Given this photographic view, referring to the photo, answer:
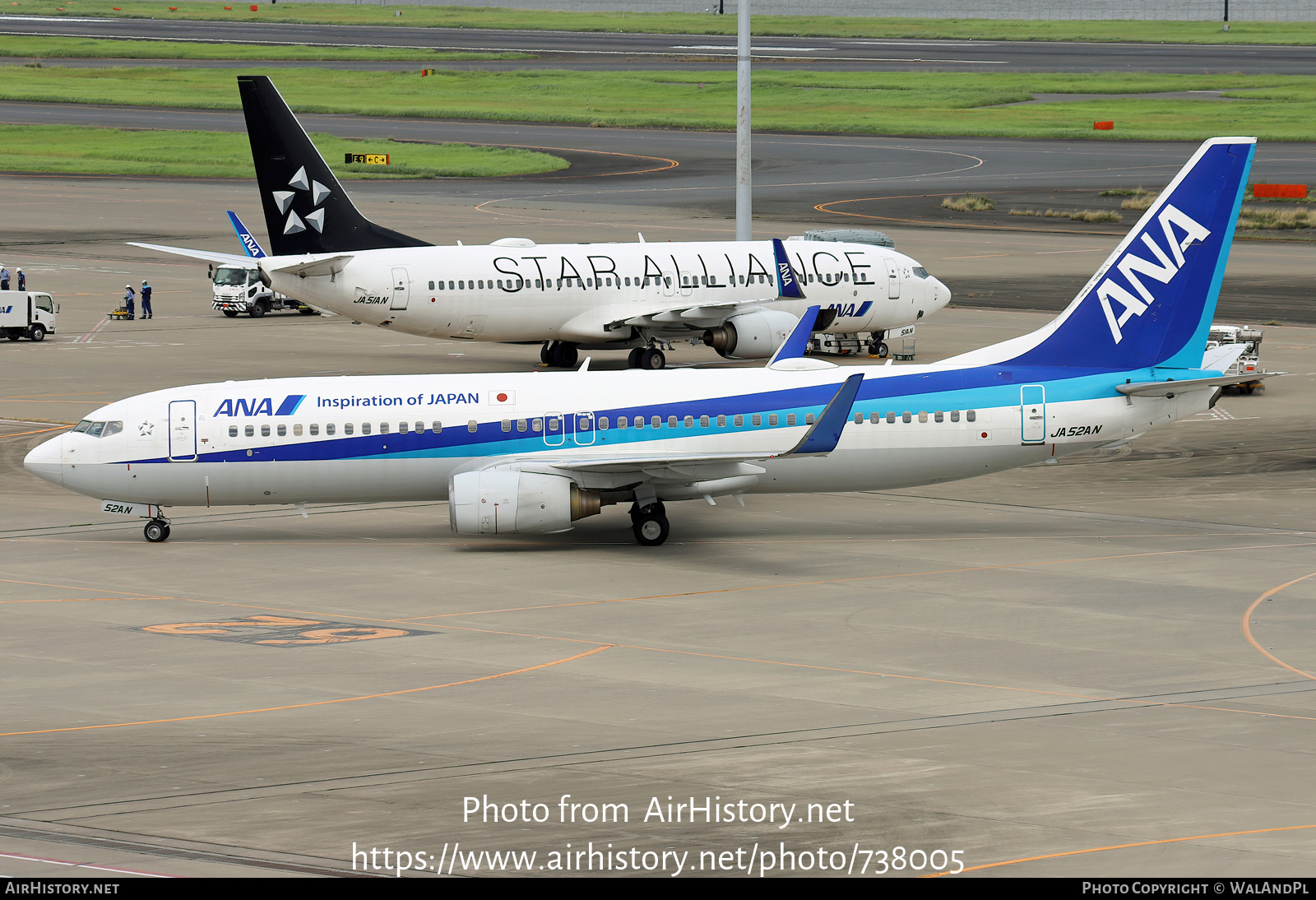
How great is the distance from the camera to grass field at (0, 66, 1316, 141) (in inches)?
6560

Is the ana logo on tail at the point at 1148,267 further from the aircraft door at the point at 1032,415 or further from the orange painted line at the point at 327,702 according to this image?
the orange painted line at the point at 327,702

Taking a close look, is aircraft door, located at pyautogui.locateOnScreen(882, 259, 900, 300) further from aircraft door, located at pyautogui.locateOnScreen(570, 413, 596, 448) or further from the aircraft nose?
the aircraft nose

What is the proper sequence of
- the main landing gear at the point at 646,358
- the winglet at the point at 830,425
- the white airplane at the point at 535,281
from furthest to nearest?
1. the main landing gear at the point at 646,358
2. the white airplane at the point at 535,281
3. the winglet at the point at 830,425

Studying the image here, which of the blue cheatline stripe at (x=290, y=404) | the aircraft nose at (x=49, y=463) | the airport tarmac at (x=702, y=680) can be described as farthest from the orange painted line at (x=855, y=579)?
the aircraft nose at (x=49, y=463)

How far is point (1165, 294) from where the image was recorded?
153ft

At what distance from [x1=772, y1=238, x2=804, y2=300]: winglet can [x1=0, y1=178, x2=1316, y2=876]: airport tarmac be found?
16.8 m

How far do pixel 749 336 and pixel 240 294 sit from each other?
3150 cm

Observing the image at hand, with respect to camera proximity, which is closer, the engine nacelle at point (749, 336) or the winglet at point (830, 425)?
the winglet at point (830, 425)

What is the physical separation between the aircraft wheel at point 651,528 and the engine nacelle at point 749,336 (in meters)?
26.4

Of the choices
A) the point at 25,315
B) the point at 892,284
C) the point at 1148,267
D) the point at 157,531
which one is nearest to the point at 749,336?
the point at 892,284

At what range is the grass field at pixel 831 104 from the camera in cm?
16662

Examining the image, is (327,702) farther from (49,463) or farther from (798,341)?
(798,341)

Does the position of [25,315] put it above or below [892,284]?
below
